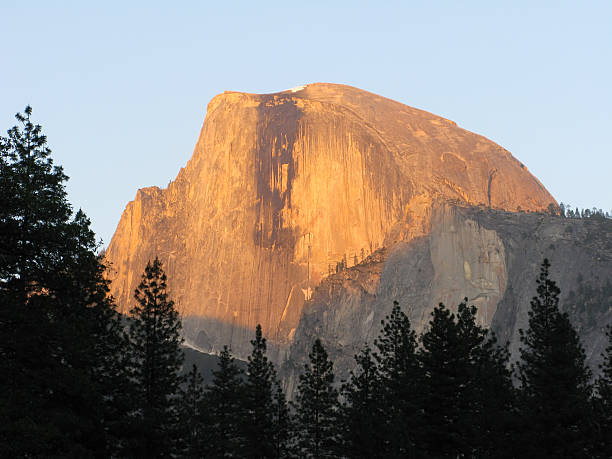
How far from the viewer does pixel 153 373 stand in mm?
49594

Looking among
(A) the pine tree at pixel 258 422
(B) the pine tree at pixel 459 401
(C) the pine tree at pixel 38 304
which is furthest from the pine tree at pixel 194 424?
(C) the pine tree at pixel 38 304

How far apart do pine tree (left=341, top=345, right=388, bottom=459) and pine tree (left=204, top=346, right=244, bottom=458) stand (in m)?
7.66

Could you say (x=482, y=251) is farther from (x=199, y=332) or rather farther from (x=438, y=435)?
(x=438, y=435)

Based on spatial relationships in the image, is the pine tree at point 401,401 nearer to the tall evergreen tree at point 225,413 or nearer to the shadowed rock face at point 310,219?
the tall evergreen tree at point 225,413

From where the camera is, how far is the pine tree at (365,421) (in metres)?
54.6

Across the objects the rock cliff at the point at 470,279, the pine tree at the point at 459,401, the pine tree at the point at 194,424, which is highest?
the rock cliff at the point at 470,279

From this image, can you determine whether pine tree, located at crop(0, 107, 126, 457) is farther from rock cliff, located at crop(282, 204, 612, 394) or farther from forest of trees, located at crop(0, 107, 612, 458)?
rock cliff, located at crop(282, 204, 612, 394)

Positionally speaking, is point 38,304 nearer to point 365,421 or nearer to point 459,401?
point 459,401

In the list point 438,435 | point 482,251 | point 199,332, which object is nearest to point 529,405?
point 438,435

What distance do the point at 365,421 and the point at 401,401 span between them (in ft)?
13.4

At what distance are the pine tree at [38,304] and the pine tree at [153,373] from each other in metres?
15.3

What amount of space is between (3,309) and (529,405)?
29907mm

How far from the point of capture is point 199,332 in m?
190

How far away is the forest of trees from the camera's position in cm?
2766
